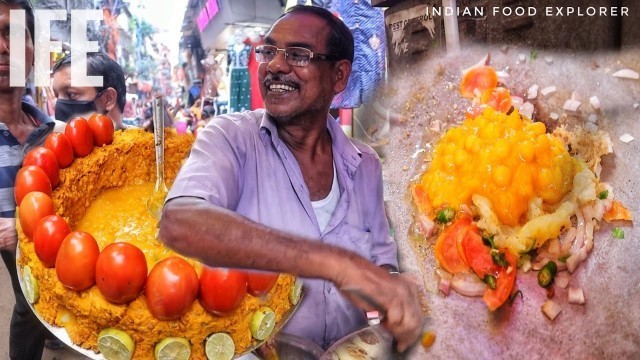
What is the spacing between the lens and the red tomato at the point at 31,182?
5.38ft

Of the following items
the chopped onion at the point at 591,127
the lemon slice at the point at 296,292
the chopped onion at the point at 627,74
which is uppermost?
the chopped onion at the point at 627,74

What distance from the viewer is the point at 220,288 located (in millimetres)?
1353

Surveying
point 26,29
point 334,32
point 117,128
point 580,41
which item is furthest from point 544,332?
point 26,29

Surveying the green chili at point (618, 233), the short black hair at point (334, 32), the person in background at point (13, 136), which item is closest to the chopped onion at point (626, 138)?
the green chili at point (618, 233)

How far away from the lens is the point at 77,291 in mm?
1389

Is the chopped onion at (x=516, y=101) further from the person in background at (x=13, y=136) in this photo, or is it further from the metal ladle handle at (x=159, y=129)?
the person in background at (x=13, y=136)

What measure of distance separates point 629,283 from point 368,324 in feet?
2.59

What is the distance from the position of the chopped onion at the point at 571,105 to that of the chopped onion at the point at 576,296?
54cm

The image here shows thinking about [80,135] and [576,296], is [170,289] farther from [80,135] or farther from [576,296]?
[576,296]

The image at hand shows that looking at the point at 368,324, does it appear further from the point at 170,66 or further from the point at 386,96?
the point at 170,66

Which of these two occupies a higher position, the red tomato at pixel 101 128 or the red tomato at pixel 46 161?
the red tomato at pixel 101 128

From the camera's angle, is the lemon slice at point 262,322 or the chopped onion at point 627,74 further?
the chopped onion at point 627,74

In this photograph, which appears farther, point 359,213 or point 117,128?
point 117,128

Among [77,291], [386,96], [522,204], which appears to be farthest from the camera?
[386,96]
